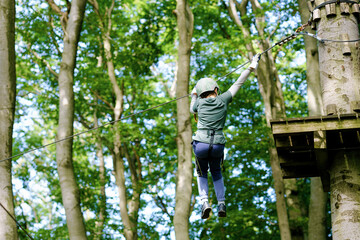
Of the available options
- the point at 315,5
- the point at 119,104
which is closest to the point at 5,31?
the point at 315,5

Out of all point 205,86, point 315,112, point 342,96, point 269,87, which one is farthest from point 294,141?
point 269,87

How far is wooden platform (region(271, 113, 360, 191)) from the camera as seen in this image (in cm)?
517

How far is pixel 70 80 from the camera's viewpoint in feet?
34.7

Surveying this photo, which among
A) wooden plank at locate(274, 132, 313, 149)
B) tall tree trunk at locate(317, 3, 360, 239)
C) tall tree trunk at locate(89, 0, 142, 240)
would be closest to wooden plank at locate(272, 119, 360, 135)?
wooden plank at locate(274, 132, 313, 149)

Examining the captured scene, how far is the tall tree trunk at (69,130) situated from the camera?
30.2 feet

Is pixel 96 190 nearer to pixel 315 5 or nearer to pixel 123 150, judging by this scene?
pixel 123 150

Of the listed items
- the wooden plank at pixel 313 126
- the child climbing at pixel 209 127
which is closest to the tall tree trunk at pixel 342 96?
the wooden plank at pixel 313 126

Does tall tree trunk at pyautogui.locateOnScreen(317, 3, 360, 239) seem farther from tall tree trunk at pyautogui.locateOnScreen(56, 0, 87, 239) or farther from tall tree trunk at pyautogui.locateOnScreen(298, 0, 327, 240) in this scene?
tall tree trunk at pyautogui.locateOnScreen(298, 0, 327, 240)

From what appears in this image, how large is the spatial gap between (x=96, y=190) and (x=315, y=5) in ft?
46.2

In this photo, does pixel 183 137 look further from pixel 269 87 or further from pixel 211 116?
pixel 269 87

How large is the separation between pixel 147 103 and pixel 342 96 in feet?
46.5

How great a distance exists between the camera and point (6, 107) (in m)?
8.35

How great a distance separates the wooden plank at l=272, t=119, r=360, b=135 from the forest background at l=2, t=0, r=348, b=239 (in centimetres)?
994

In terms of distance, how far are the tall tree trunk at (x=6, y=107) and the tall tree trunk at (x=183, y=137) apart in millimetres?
2963
